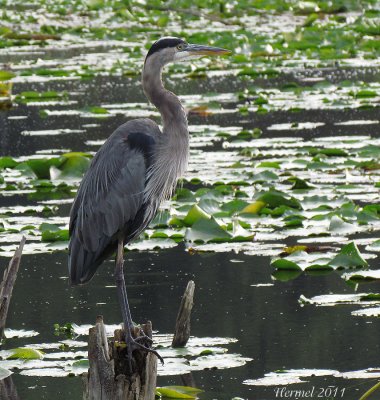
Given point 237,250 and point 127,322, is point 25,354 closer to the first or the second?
point 127,322

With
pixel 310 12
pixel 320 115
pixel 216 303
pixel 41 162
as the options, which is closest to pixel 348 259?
pixel 216 303

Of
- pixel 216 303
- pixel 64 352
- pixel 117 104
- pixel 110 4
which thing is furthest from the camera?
pixel 110 4

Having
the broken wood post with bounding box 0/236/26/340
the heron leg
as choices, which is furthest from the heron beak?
the broken wood post with bounding box 0/236/26/340

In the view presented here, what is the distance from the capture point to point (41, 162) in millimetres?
10164

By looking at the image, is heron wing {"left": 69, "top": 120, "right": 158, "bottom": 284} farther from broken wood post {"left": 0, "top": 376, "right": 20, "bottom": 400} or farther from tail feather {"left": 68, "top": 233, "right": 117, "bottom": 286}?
broken wood post {"left": 0, "top": 376, "right": 20, "bottom": 400}

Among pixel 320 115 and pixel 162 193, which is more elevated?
pixel 162 193

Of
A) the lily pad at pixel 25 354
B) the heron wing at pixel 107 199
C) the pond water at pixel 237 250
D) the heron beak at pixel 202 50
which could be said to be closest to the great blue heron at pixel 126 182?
the heron wing at pixel 107 199

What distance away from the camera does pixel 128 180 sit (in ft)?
19.9

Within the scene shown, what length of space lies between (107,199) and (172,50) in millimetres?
917

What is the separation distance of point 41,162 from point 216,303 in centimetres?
352

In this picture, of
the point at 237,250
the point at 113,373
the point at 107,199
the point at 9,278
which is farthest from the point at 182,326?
the point at 237,250

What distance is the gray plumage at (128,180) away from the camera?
5.94 metres

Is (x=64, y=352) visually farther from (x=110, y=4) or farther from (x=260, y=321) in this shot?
Answer: (x=110, y=4)

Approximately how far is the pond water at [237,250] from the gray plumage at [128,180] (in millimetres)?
576
